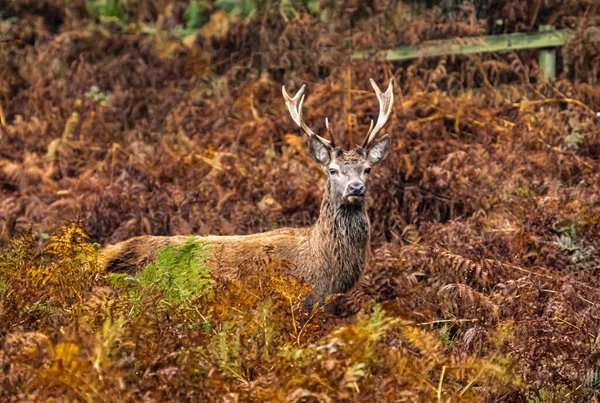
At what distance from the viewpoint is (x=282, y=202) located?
30.1ft

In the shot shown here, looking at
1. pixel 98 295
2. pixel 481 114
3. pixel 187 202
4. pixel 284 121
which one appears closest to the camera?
pixel 98 295

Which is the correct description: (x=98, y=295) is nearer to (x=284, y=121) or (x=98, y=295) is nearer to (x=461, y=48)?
(x=284, y=121)

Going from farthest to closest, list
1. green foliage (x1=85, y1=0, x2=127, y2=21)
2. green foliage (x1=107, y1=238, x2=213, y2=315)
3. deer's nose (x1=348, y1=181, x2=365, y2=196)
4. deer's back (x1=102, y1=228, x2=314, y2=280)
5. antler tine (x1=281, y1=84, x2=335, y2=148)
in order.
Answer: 1. green foliage (x1=85, y1=0, x2=127, y2=21)
2. antler tine (x1=281, y1=84, x2=335, y2=148)
3. deer's back (x1=102, y1=228, x2=314, y2=280)
4. deer's nose (x1=348, y1=181, x2=365, y2=196)
5. green foliage (x1=107, y1=238, x2=213, y2=315)

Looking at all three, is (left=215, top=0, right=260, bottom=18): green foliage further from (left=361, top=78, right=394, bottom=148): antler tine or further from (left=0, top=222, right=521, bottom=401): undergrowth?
(left=0, top=222, right=521, bottom=401): undergrowth

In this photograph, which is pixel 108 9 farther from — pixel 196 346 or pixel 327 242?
pixel 196 346

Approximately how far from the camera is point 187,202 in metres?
9.49

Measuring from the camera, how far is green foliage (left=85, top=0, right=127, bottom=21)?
Result: 1485 cm

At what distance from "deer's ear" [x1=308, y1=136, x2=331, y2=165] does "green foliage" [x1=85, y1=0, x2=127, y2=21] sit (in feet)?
27.0

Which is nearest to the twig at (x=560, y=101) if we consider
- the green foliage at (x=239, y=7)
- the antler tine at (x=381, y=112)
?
the antler tine at (x=381, y=112)

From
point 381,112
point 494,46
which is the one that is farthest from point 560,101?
point 381,112

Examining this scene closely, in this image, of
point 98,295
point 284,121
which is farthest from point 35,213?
point 98,295

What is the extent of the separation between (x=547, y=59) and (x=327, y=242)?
5.38 meters

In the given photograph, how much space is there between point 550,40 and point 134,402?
8.65m

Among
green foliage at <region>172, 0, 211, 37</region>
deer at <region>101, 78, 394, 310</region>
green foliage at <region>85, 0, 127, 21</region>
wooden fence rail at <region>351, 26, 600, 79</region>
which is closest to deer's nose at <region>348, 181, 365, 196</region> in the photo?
deer at <region>101, 78, 394, 310</region>
